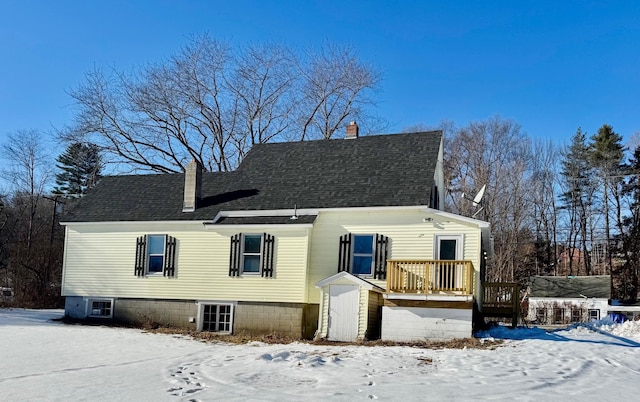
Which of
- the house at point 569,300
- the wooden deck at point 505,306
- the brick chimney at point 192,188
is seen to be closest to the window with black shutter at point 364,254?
the wooden deck at point 505,306

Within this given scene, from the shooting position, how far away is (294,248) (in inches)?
781

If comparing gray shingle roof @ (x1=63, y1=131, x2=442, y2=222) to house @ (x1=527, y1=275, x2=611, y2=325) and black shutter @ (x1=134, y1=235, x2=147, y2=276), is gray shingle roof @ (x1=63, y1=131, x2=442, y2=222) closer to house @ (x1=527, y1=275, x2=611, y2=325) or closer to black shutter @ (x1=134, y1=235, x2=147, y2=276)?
black shutter @ (x1=134, y1=235, x2=147, y2=276)

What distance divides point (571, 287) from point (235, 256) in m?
28.0

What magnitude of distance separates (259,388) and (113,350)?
256 inches

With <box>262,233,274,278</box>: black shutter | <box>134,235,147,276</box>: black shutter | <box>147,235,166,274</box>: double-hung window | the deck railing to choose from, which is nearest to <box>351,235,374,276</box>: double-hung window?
the deck railing

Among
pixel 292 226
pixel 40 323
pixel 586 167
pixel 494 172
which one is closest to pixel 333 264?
pixel 292 226

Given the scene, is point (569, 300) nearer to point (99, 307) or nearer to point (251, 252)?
point (251, 252)

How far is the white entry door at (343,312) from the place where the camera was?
716 inches

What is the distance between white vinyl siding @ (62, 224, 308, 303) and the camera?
65.1ft

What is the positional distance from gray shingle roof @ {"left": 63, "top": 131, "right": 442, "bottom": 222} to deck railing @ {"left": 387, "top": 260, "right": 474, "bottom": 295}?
214 centimetres

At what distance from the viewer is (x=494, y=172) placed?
1716 inches

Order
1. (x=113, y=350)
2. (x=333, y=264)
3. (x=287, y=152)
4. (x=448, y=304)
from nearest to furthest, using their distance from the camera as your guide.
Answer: (x=113, y=350)
(x=448, y=304)
(x=333, y=264)
(x=287, y=152)

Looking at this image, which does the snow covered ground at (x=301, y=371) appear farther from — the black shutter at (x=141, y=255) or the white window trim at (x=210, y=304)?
the black shutter at (x=141, y=255)

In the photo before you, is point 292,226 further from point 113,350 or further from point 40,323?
point 40,323
